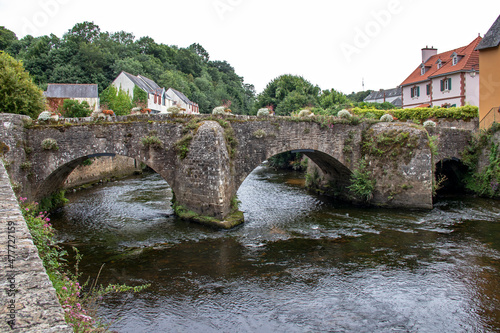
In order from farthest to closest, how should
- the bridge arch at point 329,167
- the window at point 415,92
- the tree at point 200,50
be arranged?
the tree at point 200,50, the window at point 415,92, the bridge arch at point 329,167

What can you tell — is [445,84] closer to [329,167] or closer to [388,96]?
[329,167]

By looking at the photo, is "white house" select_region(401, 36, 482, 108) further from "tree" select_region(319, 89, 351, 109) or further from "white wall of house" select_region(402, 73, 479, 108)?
"tree" select_region(319, 89, 351, 109)

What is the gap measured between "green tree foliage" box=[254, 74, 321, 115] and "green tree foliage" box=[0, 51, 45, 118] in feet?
84.3

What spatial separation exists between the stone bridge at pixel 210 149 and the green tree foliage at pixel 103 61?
21416 millimetres

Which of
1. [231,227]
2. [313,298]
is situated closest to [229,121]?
[231,227]

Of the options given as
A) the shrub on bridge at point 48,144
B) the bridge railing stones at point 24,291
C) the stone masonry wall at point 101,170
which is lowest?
the bridge railing stones at point 24,291

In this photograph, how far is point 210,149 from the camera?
13.9m

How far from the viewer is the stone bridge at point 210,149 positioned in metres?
14.0

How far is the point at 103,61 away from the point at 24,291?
185 ft

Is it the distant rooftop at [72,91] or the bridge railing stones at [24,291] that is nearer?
the bridge railing stones at [24,291]

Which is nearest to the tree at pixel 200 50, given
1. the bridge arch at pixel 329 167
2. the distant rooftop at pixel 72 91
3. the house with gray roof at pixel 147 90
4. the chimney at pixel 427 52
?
the house with gray roof at pixel 147 90

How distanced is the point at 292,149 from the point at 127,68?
43369mm

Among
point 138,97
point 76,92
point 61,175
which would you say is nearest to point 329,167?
point 61,175

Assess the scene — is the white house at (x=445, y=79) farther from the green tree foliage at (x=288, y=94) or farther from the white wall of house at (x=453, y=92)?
the green tree foliage at (x=288, y=94)
